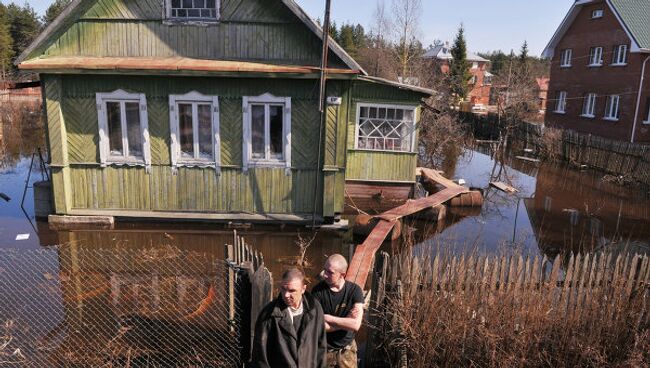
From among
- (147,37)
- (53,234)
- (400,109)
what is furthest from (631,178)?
(53,234)

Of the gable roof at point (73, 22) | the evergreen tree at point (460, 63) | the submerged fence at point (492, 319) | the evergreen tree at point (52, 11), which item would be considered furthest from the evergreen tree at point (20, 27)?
the submerged fence at point (492, 319)

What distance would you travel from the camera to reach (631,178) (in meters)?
18.3

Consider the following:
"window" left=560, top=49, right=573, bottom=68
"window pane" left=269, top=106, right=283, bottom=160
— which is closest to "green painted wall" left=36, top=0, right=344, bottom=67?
"window pane" left=269, top=106, right=283, bottom=160

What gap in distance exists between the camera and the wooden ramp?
26.6ft

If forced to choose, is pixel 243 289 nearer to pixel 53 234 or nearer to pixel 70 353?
pixel 70 353

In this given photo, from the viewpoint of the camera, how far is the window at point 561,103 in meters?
29.7

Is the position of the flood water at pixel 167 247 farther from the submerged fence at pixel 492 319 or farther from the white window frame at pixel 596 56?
the white window frame at pixel 596 56

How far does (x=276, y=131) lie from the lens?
1136 centimetres

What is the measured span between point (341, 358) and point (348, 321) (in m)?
0.49

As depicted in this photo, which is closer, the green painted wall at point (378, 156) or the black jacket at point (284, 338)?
the black jacket at point (284, 338)

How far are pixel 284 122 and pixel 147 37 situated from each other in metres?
3.58

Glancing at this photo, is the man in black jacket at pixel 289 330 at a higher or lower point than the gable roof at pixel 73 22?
lower

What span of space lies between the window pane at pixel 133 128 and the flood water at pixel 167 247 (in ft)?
5.89

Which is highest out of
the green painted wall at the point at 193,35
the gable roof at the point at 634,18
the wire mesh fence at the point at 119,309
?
the gable roof at the point at 634,18
